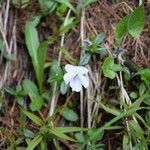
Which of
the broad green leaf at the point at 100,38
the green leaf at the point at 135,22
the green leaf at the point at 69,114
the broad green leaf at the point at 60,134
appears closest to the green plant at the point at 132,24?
the green leaf at the point at 135,22

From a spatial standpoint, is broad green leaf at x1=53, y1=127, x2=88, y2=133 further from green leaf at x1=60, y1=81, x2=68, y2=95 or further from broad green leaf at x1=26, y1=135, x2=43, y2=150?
green leaf at x1=60, y1=81, x2=68, y2=95

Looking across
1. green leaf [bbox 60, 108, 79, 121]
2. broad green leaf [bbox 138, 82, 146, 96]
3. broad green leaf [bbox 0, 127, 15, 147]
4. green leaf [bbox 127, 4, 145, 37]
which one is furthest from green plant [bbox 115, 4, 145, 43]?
broad green leaf [bbox 0, 127, 15, 147]

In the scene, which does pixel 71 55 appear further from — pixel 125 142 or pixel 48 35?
pixel 125 142

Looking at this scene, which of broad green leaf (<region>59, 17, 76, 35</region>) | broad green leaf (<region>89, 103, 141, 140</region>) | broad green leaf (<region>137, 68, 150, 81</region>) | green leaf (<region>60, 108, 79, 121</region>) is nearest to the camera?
broad green leaf (<region>89, 103, 141, 140</region>)

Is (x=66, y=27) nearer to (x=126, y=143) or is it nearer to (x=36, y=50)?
(x=36, y=50)

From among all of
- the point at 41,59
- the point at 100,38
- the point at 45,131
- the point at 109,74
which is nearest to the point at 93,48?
the point at 100,38

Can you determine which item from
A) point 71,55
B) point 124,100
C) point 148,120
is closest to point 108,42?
point 71,55

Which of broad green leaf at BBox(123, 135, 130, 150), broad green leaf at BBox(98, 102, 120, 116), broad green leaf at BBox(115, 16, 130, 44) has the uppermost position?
broad green leaf at BBox(115, 16, 130, 44)
